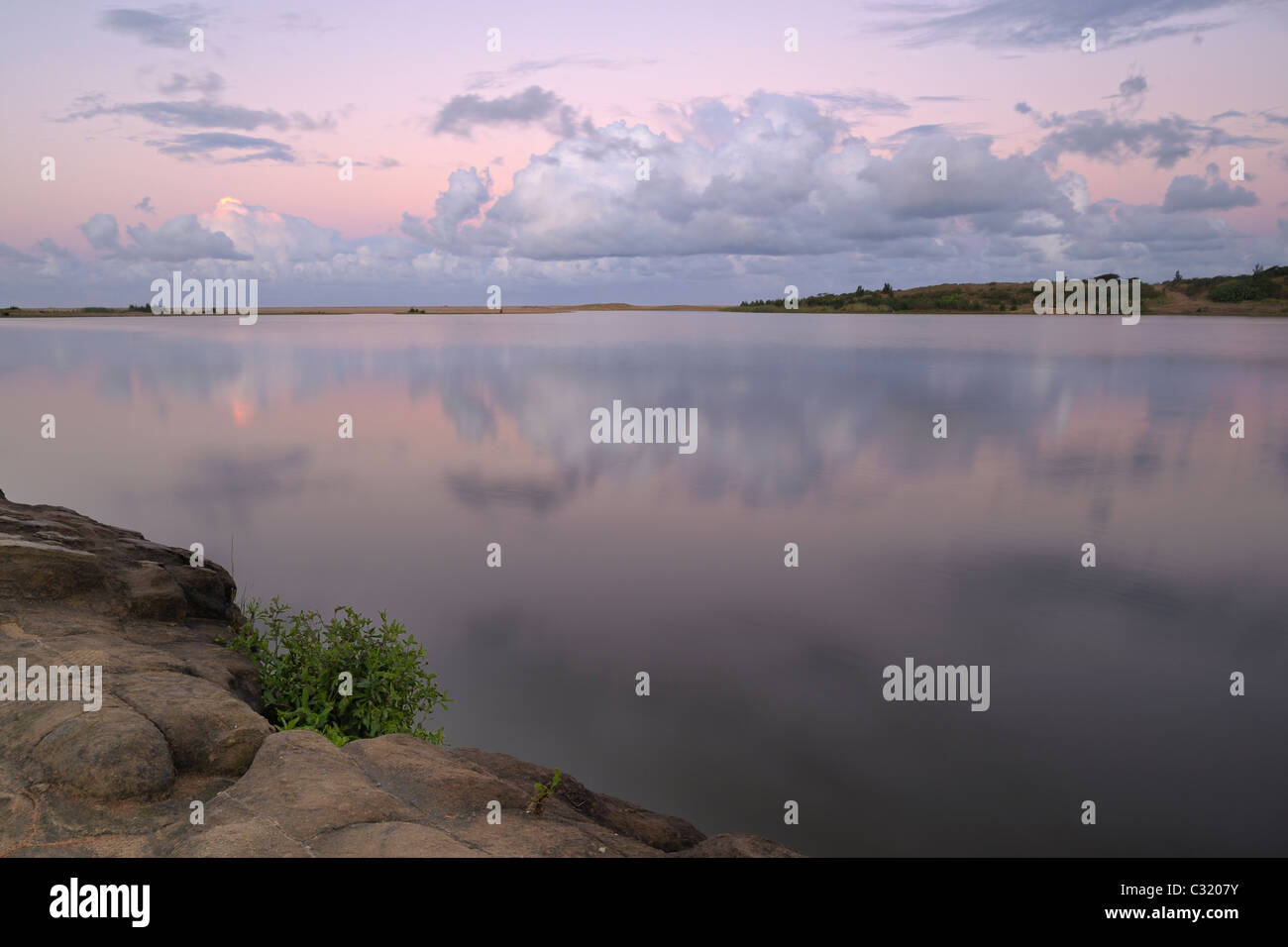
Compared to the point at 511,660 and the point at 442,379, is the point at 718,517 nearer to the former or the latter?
the point at 511,660

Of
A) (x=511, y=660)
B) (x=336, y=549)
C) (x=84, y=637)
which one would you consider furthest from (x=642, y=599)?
(x=84, y=637)

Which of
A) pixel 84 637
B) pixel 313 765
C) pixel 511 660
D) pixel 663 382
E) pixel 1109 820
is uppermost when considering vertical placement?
pixel 663 382

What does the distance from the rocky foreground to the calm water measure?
247 centimetres

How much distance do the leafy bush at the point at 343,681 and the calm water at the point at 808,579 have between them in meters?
1.71

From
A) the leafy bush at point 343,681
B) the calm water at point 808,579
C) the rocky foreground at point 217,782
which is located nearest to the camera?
the rocky foreground at point 217,782

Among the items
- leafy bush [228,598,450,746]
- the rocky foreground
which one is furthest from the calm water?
the rocky foreground

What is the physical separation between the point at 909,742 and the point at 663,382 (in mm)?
41562

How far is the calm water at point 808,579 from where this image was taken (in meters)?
9.83

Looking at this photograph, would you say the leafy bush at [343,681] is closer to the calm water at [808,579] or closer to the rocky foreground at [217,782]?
the rocky foreground at [217,782]

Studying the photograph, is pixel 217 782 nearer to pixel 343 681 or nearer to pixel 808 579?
pixel 343 681

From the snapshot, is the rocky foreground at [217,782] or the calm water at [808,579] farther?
the calm water at [808,579]

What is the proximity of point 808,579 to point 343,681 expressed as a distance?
384 inches

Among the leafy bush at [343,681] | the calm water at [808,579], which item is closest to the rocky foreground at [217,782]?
the leafy bush at [343,681]
